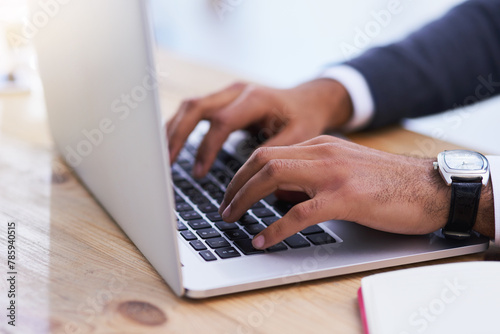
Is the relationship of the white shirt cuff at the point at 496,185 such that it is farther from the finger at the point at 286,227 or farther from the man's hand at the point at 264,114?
the man's hand at the point at 264,114

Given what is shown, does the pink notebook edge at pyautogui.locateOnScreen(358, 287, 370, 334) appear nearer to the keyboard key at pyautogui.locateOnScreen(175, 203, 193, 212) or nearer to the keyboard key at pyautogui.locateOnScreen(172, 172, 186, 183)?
the keyboard key at pyautogui.locateOnScreen(175, 203, 193, 212)

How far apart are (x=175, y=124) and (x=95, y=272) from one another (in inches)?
15.5

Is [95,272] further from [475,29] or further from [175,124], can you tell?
[475,29]

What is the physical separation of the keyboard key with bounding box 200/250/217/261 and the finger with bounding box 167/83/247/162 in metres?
0.34

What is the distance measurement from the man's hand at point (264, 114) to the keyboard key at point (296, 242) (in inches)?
10.8

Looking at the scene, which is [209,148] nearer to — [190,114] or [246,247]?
[190,114]

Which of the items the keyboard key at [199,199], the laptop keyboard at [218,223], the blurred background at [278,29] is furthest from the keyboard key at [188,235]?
the blurred background at [278,29]

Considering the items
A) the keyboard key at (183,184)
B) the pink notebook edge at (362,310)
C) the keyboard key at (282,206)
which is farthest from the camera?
the keyboard key at (183,184)

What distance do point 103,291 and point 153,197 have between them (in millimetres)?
112

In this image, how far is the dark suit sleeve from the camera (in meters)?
1.02

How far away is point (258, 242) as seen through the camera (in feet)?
1.88

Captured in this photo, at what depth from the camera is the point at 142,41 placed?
46cm

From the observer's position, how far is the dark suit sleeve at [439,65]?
40.1 inches

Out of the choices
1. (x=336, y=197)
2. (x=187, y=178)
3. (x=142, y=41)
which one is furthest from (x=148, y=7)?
(x=187, y=178)
